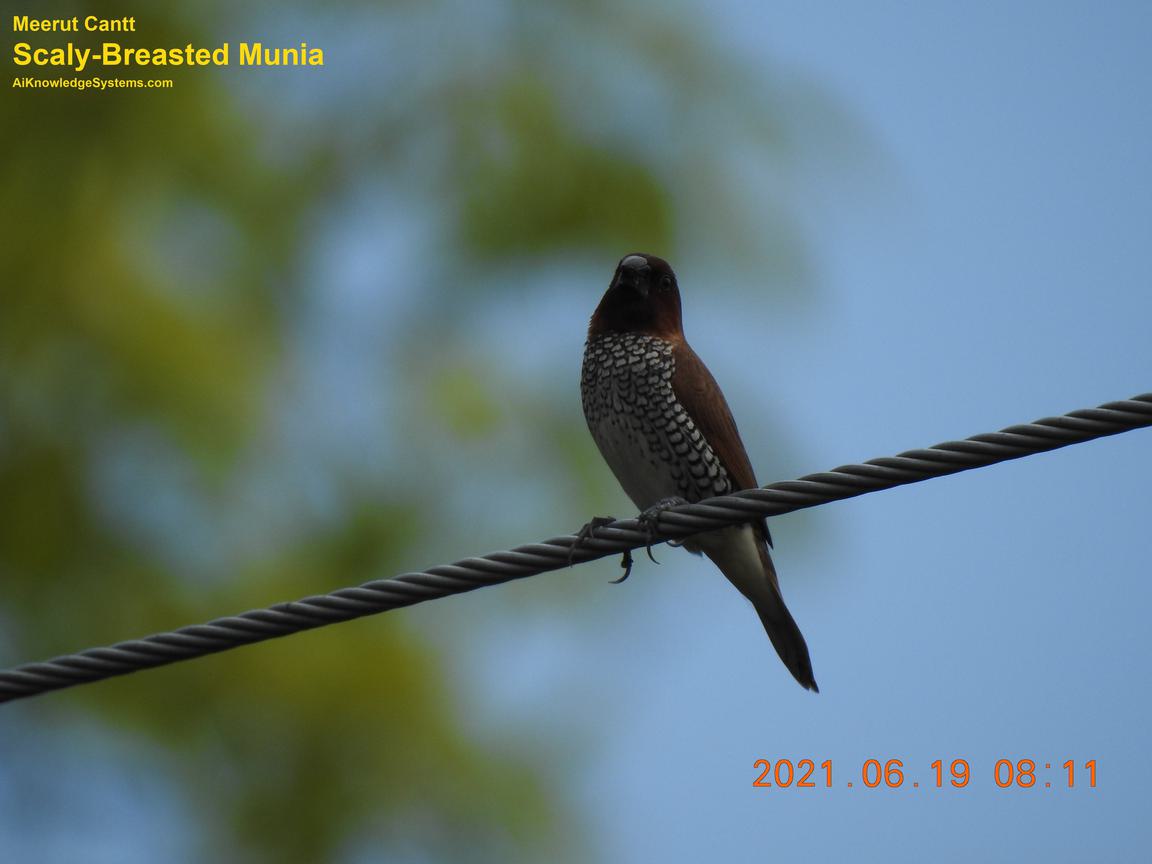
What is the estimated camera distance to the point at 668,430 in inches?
170

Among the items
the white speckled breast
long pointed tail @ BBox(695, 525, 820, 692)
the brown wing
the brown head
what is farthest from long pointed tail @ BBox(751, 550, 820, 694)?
the brown head

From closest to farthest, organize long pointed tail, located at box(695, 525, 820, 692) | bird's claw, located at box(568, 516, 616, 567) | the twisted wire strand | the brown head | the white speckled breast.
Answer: the twisted wire strand, bird's claw, located at box(568, 516, 616, 567), the white speckled breast, long pointed tail, located at box(695, 525, 820, 692), the brown head

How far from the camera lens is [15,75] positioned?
272 inches

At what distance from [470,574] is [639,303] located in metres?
1.85

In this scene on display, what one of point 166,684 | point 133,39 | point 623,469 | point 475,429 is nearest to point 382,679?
point 166,684

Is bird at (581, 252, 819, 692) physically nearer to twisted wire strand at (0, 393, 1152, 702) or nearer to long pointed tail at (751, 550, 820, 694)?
long pointed tail at (751, 550, 820, 694)

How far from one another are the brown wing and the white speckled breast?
0.02 meters

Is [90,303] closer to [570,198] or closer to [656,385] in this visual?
[570,198]

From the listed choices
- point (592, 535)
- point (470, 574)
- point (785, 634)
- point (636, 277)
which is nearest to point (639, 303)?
point (636, 277)

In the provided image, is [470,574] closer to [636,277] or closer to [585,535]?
[585,535]

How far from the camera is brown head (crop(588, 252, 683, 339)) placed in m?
4.61

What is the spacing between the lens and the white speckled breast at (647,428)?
4320 millimetres

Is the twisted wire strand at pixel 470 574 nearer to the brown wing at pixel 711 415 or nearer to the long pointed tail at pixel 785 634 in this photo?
the brown wing at pixel 711 415

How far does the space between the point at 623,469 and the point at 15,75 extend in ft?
14.2
